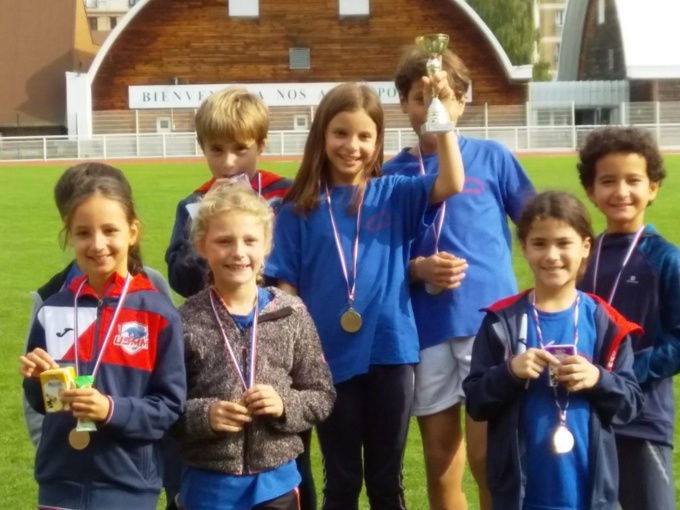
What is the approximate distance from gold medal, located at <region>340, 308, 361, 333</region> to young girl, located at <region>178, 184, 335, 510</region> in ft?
0.87

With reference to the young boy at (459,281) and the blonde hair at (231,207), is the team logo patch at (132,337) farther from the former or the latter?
the young boy at (459,281)

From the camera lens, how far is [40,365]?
3.29 metres

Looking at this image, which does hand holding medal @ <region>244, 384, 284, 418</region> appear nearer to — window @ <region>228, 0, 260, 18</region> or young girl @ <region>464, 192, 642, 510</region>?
young girl @ <region>464, 192, 642, 510</region>

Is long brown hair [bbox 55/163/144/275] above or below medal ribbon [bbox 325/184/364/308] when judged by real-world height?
above

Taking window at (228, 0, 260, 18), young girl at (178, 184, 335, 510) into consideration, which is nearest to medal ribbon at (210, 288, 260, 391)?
young girl at (178, 184, 335, 510)

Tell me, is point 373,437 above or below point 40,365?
below

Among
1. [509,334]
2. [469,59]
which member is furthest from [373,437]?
[469,59]

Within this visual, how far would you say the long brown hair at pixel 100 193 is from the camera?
3.54 meters

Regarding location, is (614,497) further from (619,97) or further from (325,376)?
(619,97)

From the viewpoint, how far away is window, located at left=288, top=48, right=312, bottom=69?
43.6m

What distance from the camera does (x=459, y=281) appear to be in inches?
→ 158

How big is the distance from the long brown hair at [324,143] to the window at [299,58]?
131ft

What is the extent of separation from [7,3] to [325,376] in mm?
52487

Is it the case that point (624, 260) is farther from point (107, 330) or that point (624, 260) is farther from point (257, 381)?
point (107, 330)
